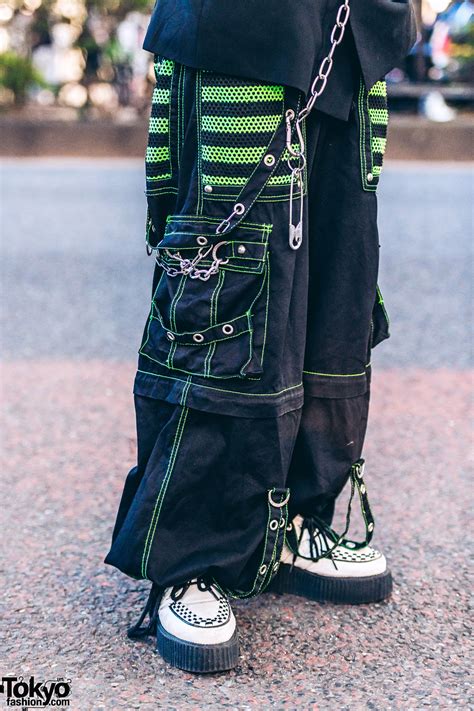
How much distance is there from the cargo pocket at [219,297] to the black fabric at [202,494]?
0.11m

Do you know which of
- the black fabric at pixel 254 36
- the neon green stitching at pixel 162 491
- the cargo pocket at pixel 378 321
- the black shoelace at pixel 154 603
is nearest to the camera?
the black fabric at pixel 254 36

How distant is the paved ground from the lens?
2.05m

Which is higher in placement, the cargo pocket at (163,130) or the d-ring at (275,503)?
the cargo pocket at (163,130)

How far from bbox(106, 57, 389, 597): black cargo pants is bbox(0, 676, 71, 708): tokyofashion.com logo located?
258mm

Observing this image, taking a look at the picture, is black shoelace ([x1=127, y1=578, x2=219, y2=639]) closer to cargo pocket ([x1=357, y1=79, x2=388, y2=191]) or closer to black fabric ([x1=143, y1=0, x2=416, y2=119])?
cargo pocket ([x1=357, y1=79, x2=388, y2=191])

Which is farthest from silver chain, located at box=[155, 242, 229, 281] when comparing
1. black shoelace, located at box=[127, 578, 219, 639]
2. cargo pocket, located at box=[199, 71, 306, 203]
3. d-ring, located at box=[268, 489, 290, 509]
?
black shoelace, located at box=[127, 578, 219, 639]

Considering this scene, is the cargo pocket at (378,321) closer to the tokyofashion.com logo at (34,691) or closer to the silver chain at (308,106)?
the silver chain at (308,106)

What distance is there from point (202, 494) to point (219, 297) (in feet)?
1.29

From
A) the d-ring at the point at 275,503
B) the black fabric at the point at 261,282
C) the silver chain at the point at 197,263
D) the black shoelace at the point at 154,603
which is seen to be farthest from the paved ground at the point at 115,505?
the silver chain at the point at 197,263

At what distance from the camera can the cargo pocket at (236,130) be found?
6.42 feet

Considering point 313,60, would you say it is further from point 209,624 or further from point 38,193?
point 38,193

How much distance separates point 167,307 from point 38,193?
7.69 metres

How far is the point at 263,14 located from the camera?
193 cm

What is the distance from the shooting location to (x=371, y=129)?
2.13 meters
